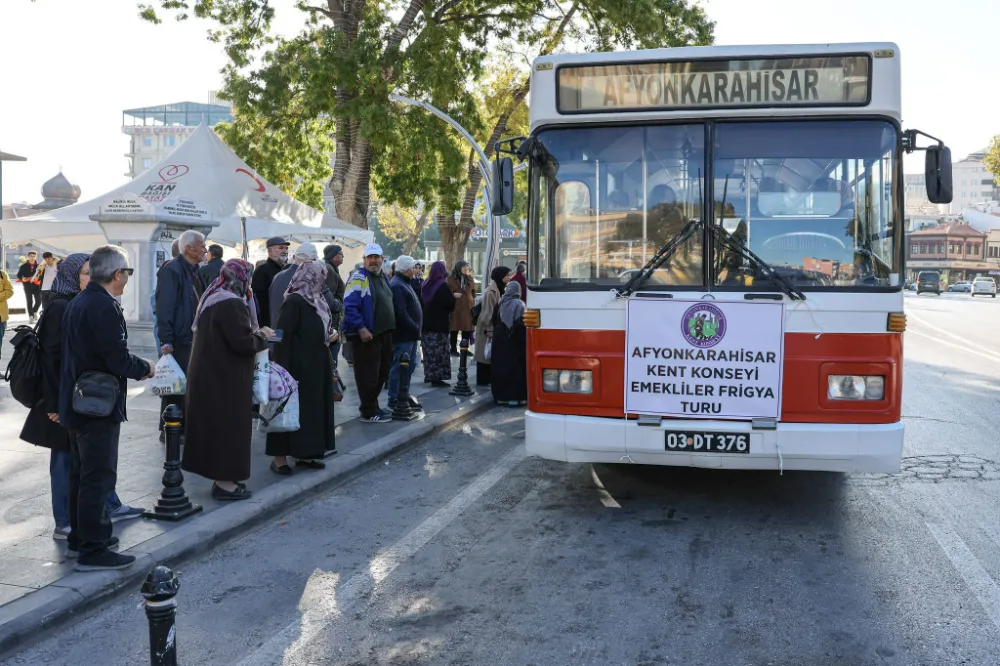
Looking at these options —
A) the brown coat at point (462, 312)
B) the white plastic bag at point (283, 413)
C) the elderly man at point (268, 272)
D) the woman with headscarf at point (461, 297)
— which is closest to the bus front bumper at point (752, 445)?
the white plastic bag at point (283, 413)

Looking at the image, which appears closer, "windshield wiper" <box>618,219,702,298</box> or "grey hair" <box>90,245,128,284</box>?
"grey hair" <box>90,245,128,284</box>

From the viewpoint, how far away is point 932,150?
618cm

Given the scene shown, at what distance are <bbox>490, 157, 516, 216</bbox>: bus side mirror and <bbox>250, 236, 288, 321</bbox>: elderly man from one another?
4.37 meters

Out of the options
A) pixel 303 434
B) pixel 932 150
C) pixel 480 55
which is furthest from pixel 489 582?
pixel 480 55

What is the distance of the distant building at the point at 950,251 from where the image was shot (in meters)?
110

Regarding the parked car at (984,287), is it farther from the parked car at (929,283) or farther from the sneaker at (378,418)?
the sneaker at (378,418)

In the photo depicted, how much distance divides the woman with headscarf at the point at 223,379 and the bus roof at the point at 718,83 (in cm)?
234

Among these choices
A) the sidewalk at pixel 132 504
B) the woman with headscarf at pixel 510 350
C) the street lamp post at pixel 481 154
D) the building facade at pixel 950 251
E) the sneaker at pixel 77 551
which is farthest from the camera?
the building facade at pixel 950 251

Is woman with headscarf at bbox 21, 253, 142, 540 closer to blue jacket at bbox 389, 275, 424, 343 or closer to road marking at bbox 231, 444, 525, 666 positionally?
road marking at bbox 231, 444, 525, 666

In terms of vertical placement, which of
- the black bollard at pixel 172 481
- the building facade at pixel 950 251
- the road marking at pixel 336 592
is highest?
the building facade at pixel 950 251

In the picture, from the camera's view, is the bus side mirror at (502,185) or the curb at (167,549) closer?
the curb at (167,549)

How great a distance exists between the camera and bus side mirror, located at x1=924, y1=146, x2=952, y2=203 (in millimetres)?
6168

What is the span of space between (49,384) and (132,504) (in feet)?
4.77

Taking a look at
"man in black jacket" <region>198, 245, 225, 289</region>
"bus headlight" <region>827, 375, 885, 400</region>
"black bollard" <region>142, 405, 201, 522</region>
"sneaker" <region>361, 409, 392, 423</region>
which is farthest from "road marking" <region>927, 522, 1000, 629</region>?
"man in black jacket" <region>198, 245, 225, 289</region>
